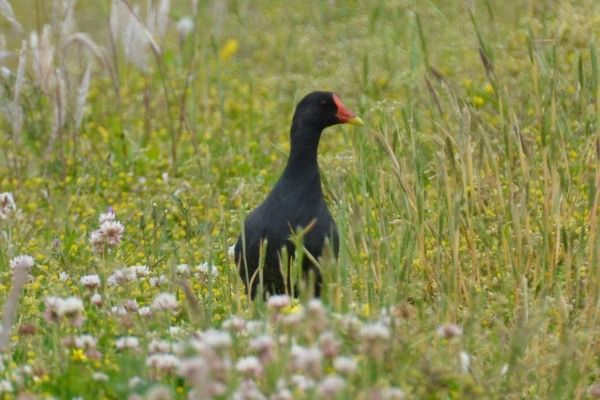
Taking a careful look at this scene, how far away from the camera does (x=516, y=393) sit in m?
3.84

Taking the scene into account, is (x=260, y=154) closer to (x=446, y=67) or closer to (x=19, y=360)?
(x=446, y=67)

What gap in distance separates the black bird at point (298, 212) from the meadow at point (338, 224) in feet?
0.38

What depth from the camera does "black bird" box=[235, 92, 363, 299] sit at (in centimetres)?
543

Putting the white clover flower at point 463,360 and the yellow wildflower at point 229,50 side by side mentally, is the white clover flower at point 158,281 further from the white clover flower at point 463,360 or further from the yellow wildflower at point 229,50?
the yellow wildflower at point 229,50

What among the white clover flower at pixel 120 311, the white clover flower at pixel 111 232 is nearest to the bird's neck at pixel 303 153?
the white clover flower at pixel 111 232

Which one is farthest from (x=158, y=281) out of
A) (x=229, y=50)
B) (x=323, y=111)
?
(x=229, y=50)

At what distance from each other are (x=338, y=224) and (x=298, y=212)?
121 centimetres

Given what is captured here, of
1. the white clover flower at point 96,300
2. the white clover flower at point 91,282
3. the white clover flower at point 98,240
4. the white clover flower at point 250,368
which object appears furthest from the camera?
the white clover flower at point 98,240

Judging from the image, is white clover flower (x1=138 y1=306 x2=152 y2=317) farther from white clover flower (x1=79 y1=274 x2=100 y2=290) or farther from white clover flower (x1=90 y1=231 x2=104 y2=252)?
white clover flower (x1=90 y1=231 x2=104 y2=252)

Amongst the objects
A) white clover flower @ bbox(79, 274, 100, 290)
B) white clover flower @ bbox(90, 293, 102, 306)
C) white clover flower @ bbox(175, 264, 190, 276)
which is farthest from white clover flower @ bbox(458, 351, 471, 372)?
white clover flower @ bbox(175, 264, 190, 276)

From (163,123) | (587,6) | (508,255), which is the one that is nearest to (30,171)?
(163,123)

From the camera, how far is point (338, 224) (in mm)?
4387

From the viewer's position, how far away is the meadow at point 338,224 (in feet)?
11.6

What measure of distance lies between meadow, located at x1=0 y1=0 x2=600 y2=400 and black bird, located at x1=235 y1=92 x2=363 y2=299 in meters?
0.12
